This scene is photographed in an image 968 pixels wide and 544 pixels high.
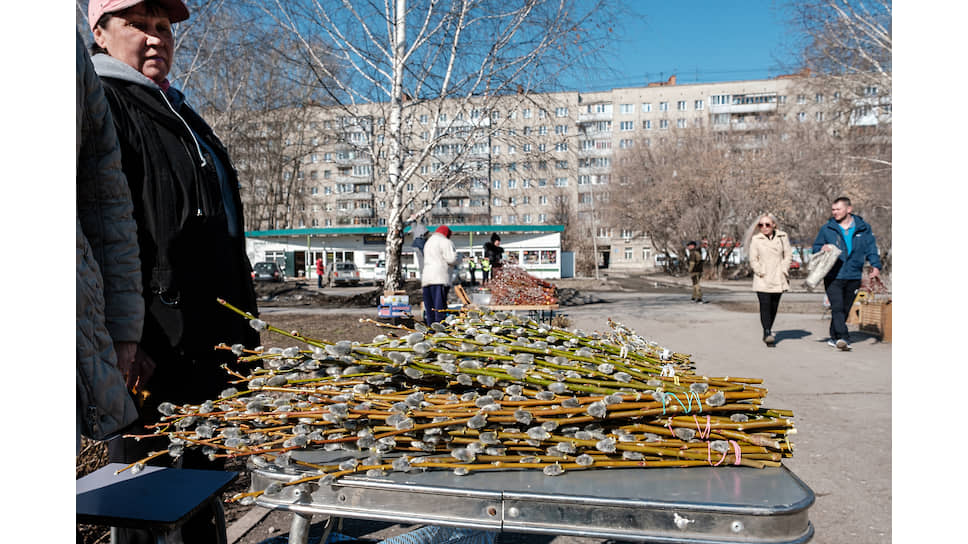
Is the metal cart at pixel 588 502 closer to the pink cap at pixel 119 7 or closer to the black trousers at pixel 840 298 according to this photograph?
the pink cap at pixel 119 7

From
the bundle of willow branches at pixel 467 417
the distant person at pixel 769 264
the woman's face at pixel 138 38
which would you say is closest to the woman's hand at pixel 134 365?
the bundle of willow branches at pixel 467 417

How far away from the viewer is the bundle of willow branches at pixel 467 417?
1271mm

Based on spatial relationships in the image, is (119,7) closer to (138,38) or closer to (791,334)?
(138,38)

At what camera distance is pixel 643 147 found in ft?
146

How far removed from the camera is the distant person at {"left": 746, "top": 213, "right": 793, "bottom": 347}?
323 inches

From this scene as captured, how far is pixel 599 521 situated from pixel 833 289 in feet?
27.6

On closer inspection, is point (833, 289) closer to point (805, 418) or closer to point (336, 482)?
point (805, 418)

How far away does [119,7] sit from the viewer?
77.4 inches

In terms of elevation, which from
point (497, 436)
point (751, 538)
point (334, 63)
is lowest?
point (751, 538)

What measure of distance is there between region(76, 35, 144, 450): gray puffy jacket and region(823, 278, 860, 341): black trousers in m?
8.63

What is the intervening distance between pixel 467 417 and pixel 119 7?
1.87 meters

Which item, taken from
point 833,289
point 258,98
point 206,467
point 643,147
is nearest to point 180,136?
point 206,467

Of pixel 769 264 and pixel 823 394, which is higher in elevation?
pixel 769 264

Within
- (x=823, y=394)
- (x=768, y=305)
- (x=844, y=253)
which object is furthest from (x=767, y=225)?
(x=823, y=394)
